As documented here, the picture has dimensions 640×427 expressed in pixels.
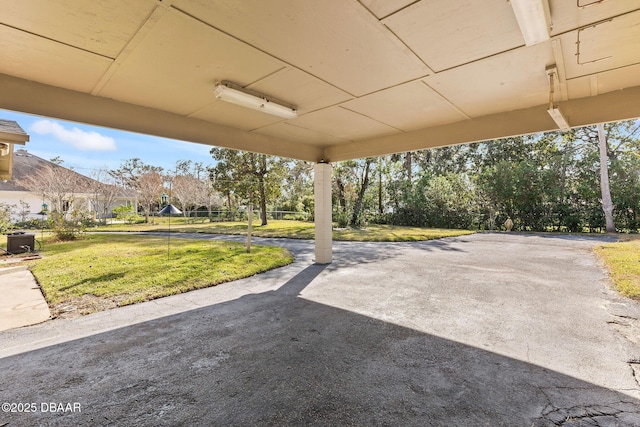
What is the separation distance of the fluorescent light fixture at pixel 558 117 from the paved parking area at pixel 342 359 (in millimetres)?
2236

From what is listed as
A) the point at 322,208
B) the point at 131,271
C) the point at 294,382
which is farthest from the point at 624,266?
the point at 131,271

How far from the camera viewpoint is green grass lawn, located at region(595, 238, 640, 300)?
4.14 meters

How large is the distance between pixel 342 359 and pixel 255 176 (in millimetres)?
14698

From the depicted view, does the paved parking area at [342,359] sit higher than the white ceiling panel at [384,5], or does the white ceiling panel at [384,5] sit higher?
the white ceiling panel at [384,5]

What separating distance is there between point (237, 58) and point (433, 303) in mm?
3706

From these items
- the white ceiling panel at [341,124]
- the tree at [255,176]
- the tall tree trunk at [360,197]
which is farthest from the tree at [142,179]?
the white ceiling panel at [341,124]

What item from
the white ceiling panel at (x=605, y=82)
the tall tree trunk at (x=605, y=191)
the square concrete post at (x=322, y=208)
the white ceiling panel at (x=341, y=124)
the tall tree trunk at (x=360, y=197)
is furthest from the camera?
the tall tree trunk at (x=360, y=197)

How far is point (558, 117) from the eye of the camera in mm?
2871

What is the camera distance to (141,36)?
1937 millimetres

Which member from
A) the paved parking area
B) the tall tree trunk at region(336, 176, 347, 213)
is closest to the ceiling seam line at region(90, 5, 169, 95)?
the paved parking area

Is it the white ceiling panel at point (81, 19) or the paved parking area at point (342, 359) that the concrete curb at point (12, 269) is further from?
the white ceiling panel at point (81, 19)

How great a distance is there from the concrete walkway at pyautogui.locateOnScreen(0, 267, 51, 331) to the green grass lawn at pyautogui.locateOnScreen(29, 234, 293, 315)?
0.12 metres

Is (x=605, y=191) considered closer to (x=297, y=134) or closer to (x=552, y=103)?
(x=552, y=103)

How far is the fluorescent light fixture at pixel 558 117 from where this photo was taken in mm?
2689
